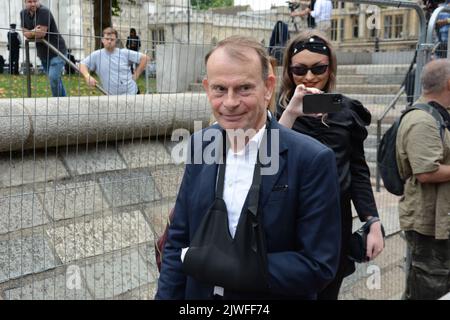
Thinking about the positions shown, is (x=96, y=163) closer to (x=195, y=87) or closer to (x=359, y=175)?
(x=195, y=87)

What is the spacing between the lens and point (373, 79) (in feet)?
39.5

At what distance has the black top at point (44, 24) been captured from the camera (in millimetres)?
3713

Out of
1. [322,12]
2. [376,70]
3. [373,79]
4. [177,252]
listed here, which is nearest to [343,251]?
[177,252]

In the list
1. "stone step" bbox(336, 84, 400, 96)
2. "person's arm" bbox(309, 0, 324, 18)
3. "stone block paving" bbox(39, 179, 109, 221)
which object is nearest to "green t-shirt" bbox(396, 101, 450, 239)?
"stone block paving" bbox(39, 179, 109, 221)

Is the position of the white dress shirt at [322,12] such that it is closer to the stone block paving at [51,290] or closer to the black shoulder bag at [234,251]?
the stone block paving at [51,290]

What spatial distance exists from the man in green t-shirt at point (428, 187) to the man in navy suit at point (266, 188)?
1877 millimetres

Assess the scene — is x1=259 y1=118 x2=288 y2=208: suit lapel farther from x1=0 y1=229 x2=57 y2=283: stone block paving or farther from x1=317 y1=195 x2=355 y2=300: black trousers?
x1=0 y1=229 x2=57 y2=283: stone block paving

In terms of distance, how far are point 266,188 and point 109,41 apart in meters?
2.38

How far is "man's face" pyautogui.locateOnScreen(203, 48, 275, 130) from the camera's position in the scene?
1.88 metres

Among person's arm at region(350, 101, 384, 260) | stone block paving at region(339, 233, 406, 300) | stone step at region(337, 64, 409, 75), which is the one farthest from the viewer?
stone step at region(337, 64, 409, 75)

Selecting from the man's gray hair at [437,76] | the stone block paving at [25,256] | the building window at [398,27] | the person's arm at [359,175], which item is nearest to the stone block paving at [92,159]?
the stone block paving at [25,256]

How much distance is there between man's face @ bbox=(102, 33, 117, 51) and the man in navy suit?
1946mm
